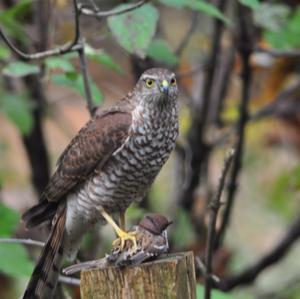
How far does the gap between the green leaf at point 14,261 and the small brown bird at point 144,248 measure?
927mm

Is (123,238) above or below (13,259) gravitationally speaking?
above

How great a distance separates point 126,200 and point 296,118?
271 cm

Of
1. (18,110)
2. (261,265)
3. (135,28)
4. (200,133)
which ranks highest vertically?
(135,28)

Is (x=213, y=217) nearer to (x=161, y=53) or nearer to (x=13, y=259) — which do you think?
(x=13, y=259)

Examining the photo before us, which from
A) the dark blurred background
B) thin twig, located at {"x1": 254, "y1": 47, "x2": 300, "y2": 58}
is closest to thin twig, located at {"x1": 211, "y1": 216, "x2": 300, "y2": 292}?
the dark blurred background

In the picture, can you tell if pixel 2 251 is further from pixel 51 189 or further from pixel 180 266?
pixel 180 266

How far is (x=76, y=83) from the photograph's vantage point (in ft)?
15.5

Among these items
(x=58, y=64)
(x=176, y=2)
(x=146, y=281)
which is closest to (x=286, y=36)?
(x=176, y=2)

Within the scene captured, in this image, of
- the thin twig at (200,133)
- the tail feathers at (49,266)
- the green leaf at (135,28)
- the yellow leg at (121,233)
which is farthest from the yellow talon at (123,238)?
the thin twig at (200,133)

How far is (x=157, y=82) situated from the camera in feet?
13.8

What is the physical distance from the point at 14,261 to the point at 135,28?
121cm

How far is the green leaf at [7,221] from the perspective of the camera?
15.6 ft

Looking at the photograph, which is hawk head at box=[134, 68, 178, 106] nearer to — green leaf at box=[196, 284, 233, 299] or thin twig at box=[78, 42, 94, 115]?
thin twig at box=[78, 42, 94, 115]

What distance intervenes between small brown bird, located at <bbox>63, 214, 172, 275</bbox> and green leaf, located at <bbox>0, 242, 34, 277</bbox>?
927 millimetres
